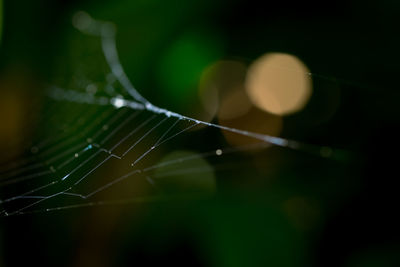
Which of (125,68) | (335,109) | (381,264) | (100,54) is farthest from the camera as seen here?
(100,54)

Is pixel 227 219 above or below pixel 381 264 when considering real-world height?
above

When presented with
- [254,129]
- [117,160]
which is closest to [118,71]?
[117,160]

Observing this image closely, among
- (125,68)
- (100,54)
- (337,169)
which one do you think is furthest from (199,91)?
(100,54)

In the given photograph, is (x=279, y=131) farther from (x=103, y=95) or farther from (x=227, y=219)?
(x=103, y=95)

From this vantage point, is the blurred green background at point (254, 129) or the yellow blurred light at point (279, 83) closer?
the blurred green background at point (254, 129)

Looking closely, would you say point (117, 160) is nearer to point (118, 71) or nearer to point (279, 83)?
point (118, 71)
